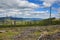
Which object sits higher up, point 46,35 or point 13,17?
point 13,17

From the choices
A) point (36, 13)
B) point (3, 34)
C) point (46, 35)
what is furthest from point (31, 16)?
point (3, 34)

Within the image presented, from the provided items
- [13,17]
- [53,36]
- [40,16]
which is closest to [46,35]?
[53,36]

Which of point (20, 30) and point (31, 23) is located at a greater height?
point (31, 23)

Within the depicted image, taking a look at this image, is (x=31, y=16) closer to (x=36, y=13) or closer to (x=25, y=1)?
(x=36, y=13)

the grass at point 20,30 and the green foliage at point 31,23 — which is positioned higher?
the green foliage at point 31,23

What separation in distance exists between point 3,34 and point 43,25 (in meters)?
1.20

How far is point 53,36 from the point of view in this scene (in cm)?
398

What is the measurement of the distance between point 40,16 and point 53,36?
28.2 inches

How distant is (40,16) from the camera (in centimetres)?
415

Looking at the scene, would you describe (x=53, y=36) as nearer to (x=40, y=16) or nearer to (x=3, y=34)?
(x=40, y=16)

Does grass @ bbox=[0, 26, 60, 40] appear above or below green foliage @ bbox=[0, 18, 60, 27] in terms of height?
below

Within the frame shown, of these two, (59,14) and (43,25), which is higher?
(59,14)

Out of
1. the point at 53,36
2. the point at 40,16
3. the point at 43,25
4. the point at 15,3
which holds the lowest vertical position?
the point at 53,36

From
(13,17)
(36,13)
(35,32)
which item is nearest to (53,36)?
(35,32)
